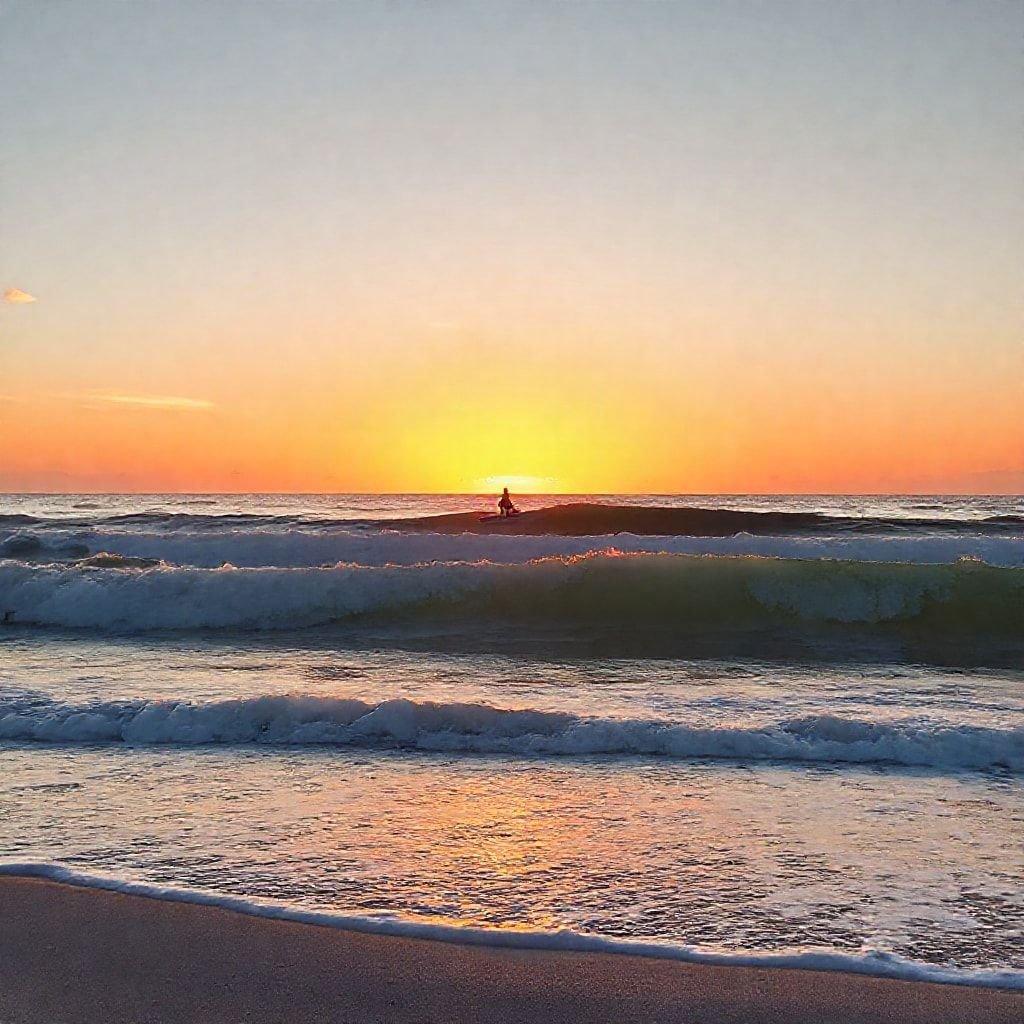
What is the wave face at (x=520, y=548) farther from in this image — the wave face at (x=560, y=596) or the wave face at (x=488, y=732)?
the wave face at (x=488, y=732)

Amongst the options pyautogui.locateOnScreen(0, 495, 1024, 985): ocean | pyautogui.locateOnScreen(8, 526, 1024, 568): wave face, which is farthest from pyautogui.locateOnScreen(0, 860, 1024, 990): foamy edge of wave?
pyautogui.locateOnScreen(8, 526, 1024, 568): wave face

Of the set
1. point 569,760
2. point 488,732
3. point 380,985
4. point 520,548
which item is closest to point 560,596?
point 520,548

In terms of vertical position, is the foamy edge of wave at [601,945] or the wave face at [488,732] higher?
the wave face at [488,732]

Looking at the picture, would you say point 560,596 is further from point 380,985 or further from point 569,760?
point 380,985

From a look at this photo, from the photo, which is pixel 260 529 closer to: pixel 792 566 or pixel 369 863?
pixel 792 566

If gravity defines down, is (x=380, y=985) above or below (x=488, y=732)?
below

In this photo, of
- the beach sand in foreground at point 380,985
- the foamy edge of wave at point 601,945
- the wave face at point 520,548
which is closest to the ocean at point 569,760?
the foamy edge of wave at point 601,945

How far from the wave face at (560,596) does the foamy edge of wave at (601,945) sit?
10.0m

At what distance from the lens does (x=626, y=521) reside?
2908 centimetres

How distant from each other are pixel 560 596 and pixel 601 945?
37.4 ft

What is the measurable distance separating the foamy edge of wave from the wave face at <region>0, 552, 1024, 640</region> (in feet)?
33.0

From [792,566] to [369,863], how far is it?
39.8 feet

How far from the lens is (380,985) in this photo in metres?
3.45

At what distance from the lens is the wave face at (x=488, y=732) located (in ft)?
21.6
